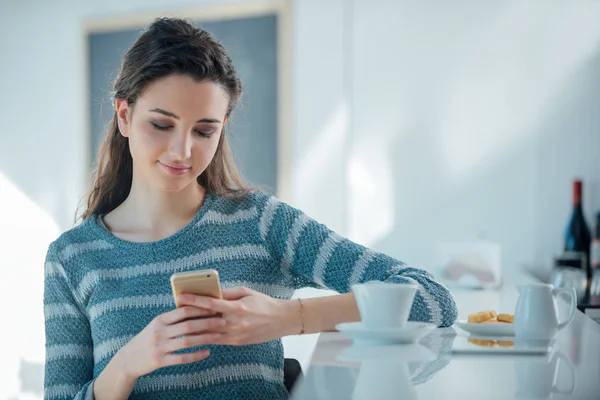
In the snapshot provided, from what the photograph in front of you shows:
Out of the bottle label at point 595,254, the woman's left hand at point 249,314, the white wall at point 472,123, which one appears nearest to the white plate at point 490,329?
the woman's left hand at point 249,314

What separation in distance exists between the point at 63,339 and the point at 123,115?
443mm

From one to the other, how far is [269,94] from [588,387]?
2622 mm

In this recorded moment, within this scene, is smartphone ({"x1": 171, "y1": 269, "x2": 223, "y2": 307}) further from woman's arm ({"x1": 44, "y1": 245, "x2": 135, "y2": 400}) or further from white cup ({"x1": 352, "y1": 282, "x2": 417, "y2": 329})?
woman's arm ({"x1": 44, "y1": 245, "x2": 135, "y2": 400})

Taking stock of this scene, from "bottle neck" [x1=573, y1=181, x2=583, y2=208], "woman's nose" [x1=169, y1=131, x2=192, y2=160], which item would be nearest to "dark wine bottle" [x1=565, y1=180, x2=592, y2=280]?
"bottle neck" [x1=573, y1=181, x2=583, y2=208]

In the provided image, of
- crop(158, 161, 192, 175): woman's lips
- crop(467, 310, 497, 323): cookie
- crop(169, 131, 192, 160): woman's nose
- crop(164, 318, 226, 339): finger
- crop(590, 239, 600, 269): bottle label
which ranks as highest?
crop(169, 131, 192, 160): woman's nose

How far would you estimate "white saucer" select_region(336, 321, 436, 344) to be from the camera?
1.01m

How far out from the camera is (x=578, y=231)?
272 cm

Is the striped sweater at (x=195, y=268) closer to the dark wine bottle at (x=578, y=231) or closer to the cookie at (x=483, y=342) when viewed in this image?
the cookie at (x=483, y=342)

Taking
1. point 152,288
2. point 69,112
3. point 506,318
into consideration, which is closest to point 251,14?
point 69,112

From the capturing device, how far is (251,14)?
10.9ft

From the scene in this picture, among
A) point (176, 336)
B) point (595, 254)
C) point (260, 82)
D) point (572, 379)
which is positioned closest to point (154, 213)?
point (176, 336)

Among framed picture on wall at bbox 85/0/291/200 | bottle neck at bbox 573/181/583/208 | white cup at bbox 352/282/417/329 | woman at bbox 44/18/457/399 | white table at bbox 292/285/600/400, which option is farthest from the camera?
framed picture on wall at bbox 85/0/291/200

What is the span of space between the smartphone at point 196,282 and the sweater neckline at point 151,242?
430mm

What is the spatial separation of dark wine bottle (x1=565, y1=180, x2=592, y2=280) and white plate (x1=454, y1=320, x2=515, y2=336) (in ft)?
5.61
